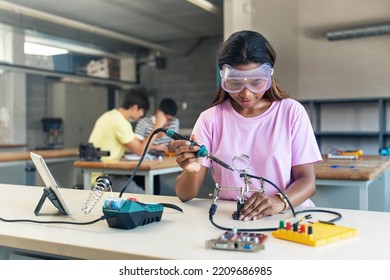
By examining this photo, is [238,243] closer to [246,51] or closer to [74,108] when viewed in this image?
[246,51]

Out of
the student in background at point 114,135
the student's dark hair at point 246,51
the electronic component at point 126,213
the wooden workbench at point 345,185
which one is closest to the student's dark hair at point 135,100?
the student in background at point 114,135

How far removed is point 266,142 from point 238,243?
0.64 meters

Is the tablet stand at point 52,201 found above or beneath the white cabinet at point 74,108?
beneath

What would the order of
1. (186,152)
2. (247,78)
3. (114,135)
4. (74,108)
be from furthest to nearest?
(74,108) < (114,135) < (247,78) < (186,152)

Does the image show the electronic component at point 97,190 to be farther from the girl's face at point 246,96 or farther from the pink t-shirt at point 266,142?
the girl's face at point 246,96

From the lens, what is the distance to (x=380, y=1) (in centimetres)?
577

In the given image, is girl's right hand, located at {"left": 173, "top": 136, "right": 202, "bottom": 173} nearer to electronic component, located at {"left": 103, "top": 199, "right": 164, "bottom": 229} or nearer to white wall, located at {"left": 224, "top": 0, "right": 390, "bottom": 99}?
electronic component, located at {"left": 103, "top": 199, "right": 164, "bottom": 229}

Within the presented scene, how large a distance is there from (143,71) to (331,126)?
4.70m

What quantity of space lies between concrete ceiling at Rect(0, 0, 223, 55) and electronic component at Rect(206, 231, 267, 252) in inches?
232

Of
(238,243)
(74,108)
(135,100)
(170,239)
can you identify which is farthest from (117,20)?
(238,243)

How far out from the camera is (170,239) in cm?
97

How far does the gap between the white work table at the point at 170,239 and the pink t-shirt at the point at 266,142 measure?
0.19 metres

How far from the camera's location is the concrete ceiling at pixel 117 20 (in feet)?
21.0

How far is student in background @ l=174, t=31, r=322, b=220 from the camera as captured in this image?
4.49ft
